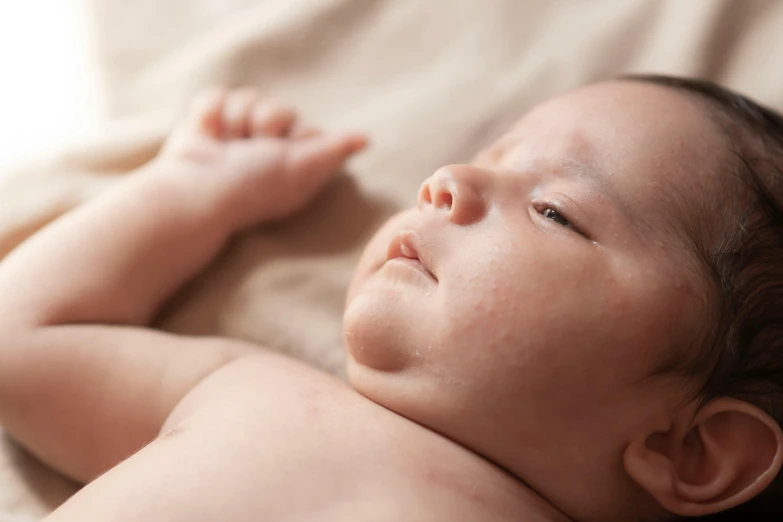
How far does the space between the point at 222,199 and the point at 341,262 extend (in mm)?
176

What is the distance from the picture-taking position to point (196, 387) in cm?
88

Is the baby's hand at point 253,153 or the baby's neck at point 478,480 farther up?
the baby's hand at point 253,153

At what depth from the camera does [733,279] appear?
771 millimetres

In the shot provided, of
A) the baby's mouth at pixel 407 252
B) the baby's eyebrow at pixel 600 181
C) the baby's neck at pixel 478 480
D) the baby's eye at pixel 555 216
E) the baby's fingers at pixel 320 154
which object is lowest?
the baby's neck at pixel 478 480

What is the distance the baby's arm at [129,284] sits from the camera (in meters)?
0.89

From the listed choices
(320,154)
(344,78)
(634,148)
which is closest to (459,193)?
(634,148)

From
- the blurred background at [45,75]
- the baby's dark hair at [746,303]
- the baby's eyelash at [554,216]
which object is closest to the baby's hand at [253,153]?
the blurred background at [45,75]

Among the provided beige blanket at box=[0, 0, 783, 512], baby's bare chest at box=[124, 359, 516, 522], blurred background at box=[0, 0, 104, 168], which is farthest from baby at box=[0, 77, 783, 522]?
blurred background at box=[0, 0, 104, 168]

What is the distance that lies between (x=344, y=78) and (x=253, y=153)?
269mm

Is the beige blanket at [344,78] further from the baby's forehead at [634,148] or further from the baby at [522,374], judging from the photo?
the baby's forehead at [634,148]

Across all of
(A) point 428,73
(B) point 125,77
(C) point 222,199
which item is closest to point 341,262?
(C) point 222,199

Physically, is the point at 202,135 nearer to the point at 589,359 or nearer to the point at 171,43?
the point at 171,43

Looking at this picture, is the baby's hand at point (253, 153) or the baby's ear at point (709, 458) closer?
the baby's ear at point (709, 458)

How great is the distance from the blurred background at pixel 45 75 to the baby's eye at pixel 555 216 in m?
0.75
